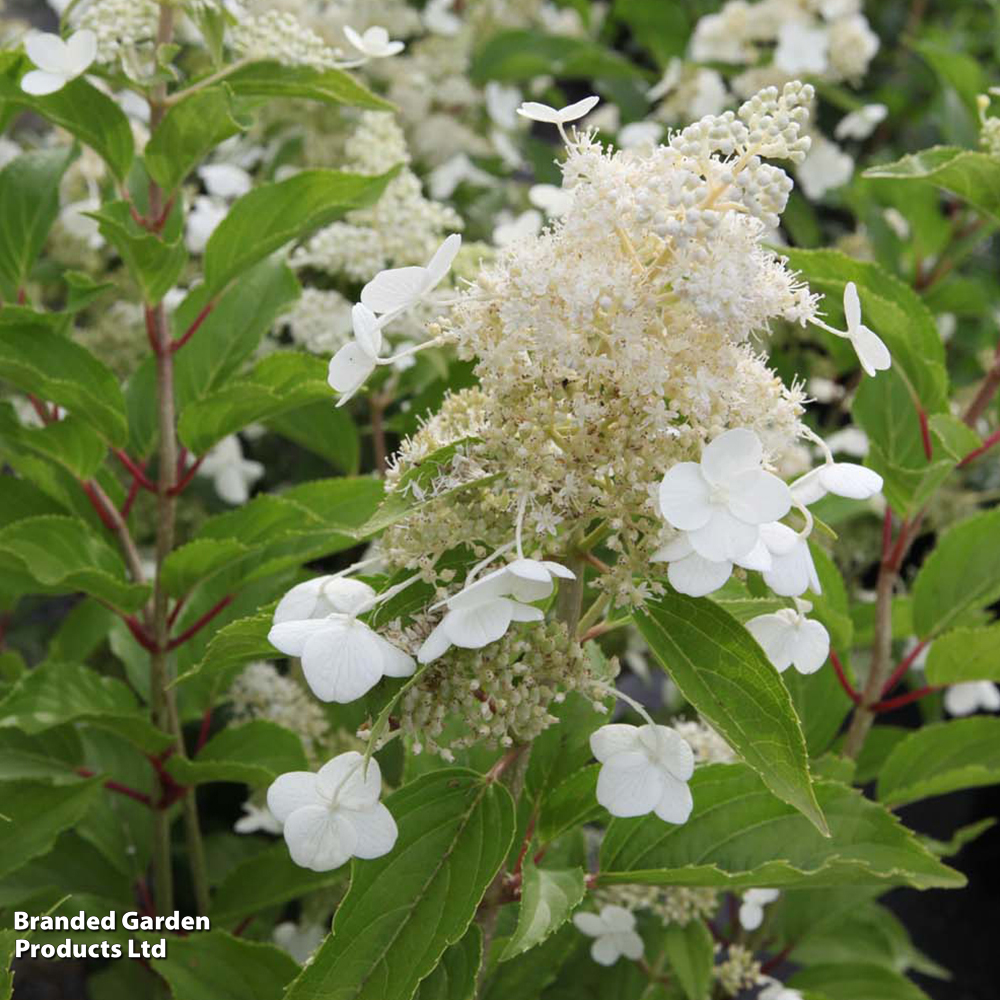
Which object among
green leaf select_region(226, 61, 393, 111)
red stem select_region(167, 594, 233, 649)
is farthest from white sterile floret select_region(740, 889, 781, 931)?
green leaf select_region(226, 61, 393, 111)

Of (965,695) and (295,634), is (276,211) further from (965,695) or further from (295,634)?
(965,695)

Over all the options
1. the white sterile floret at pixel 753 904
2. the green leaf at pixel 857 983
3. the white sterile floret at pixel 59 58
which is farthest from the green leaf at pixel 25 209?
the green leaf at pixel 857 983

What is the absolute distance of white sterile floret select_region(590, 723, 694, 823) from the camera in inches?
25.6

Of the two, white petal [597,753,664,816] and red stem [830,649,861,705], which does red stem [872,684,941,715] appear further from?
white petal [597,753,664,816]

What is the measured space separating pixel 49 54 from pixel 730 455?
64 centimetres

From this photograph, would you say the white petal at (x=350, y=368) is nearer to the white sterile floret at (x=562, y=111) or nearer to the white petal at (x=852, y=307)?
the white sterile floret at (x=562, y=111)

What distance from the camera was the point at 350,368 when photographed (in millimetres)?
648

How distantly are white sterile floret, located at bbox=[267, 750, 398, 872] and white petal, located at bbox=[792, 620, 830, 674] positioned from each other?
251 mm

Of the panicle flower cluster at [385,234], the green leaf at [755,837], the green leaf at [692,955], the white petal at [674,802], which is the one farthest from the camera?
the panicle flower cluster at [385,234]

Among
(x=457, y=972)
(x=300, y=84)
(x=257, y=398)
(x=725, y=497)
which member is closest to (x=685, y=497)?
(x=725, y=497)

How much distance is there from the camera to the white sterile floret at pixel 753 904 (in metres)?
1.04

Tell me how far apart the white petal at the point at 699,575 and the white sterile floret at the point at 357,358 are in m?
0.20

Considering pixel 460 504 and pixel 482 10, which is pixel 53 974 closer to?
pixel 460 504

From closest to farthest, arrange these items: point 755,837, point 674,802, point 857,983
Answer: point 674,802, point 755,837, point 857,983
